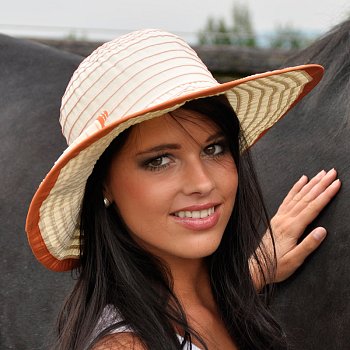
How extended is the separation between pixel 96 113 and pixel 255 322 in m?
0.46

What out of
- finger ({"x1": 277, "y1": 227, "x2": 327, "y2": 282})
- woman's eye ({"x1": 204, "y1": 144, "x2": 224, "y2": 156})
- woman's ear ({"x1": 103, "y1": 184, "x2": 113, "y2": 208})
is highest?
woman's eye ({"x1": 204, "y1": 144, "x2": 224, "y2": 156})

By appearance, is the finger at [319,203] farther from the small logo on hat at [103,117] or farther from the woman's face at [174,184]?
the small logo on hat at [103,117]

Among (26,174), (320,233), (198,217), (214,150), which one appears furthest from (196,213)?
(26,174)

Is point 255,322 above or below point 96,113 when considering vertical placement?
below

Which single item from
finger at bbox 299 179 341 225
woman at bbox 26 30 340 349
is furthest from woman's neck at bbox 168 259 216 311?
finger at bbox 299 179 341 225

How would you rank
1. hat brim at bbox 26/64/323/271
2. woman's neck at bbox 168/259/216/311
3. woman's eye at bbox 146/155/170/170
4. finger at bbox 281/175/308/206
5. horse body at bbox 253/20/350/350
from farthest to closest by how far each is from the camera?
finger at bbox 281/175/308/206 < horse body at bbox 253/20/350/350 < woman's neck at bbox 168/259/216/311 < woman's eye at bbox 146/155/170/170 < hat brim at bbox 26/64/323/271

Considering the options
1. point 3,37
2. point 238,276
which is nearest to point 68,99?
point 238,276

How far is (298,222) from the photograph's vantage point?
156 cm

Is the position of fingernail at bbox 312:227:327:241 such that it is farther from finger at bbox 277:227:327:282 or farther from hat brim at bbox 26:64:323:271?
hat brim at bbox 26:64:323:271

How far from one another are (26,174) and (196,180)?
1.21 metres

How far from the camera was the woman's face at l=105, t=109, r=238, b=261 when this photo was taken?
47.9 inches

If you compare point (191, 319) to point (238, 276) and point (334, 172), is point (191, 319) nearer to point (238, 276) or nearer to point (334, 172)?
point (238, 276)

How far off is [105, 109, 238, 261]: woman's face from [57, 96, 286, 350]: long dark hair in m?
0.03

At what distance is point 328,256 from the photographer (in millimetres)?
1522
